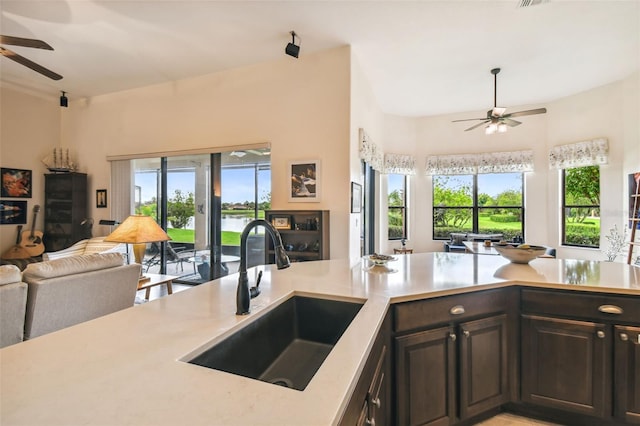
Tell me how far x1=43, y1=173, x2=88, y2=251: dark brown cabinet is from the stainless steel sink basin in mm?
5231

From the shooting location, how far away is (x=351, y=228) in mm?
3494

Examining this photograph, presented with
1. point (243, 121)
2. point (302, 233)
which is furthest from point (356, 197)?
point (243, 121)

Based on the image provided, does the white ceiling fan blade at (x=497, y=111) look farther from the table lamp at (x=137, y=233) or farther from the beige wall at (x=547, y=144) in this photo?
the table lamp at (x=137, y=233)

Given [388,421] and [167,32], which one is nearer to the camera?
[388,421]

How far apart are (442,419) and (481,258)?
1317 millimetres

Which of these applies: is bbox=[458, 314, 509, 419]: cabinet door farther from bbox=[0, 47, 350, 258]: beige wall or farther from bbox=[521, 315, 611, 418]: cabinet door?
bbox=[0, 47, 350, 258]: beige wall

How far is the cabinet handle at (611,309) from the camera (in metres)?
1.48

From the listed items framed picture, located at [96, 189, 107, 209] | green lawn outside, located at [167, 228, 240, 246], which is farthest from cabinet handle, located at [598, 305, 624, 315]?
framed picture, located at [96, 189, 107, 209]

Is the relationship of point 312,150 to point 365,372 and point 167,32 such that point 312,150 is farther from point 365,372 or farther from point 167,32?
point 365,372

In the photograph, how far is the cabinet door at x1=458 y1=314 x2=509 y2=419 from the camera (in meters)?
1.52

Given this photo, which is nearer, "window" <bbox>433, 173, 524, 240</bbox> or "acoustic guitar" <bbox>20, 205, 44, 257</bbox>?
"acoustic guitar" <bbox>20, 205, 44, 257</bbox>

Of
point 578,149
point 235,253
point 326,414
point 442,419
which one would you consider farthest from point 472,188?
point 326,414

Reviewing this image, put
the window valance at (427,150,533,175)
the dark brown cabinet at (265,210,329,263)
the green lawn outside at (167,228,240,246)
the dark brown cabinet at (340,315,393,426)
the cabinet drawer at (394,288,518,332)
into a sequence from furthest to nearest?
the window valance at (427,150,533,175) < the green lawn outside at (167,228,240,246) < the dark brown cabinet at (265,210,329,263) < the cabinet drawer at (394,288,518,332) < the dark brown cabinet at (340,315,393,426)

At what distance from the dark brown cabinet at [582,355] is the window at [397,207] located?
4.57m
